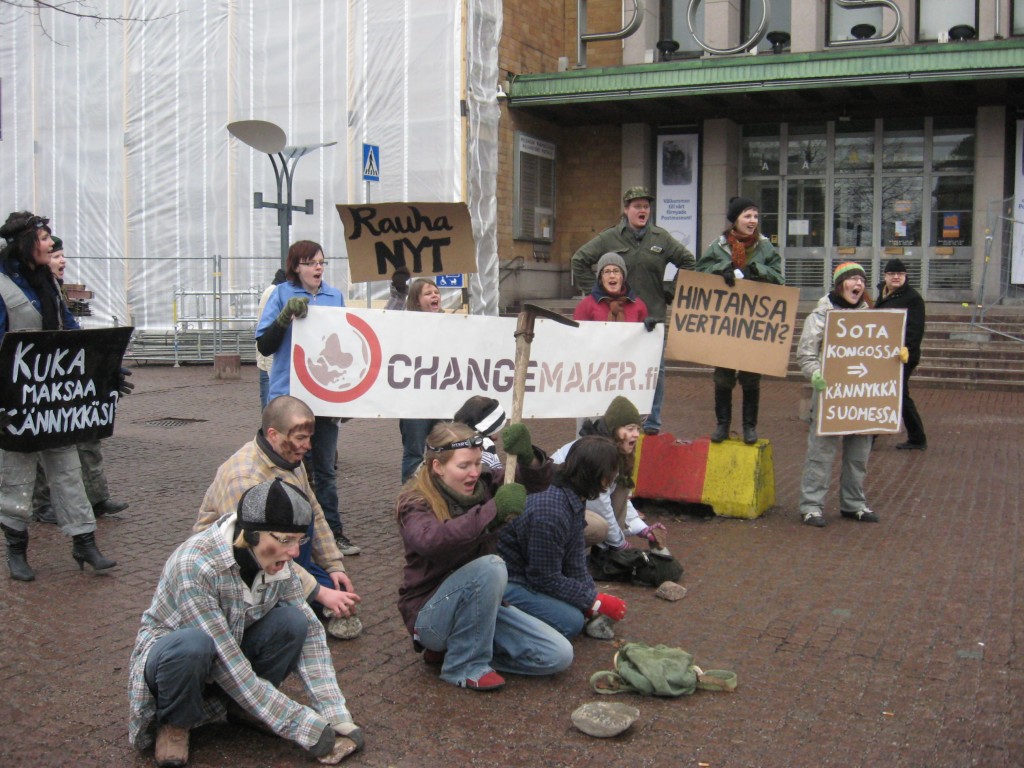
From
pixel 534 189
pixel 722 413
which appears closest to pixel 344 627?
pixel 722 413

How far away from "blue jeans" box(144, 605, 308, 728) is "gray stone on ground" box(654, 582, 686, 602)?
7.93ft

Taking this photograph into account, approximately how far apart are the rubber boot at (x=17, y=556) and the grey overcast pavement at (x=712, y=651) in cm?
6

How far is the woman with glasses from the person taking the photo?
4.32 m

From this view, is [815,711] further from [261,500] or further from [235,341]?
[235,341]

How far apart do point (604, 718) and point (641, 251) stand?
15.8 feet

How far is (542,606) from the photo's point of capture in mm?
4918

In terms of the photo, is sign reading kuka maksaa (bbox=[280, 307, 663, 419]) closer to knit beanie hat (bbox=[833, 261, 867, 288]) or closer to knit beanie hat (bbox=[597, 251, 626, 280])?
knit beanie hat (bbox=[597, 251, 626, 280])

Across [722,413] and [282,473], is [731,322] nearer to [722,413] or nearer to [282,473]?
[722,413]

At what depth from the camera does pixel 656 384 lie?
25.9 feet

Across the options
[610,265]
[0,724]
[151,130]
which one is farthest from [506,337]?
[151,130]

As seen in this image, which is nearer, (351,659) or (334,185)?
(351,659)

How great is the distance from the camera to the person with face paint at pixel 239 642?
11.9 feet

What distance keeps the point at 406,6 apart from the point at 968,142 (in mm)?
9760

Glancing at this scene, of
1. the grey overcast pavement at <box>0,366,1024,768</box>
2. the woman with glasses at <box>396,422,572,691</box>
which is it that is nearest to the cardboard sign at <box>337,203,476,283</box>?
the grey overcast pavement at <box>0,366,1024,768</box>
